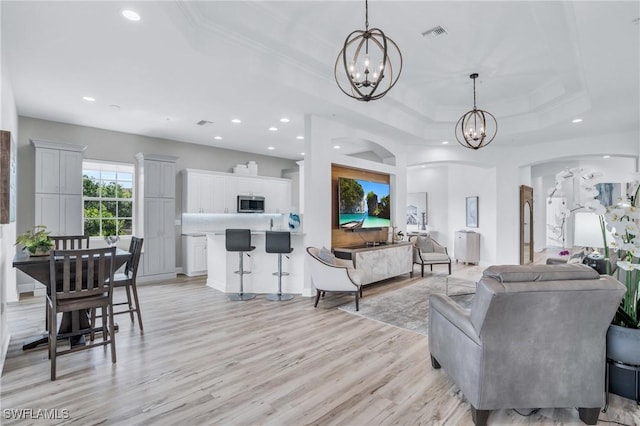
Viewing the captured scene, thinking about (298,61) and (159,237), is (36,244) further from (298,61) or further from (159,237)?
(298,61)

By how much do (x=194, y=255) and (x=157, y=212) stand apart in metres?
1.18

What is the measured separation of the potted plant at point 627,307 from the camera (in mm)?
2037

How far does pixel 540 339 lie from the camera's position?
6.49 feet

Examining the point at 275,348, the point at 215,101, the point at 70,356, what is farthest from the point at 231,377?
the point at 215,101

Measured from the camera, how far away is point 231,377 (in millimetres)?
2650

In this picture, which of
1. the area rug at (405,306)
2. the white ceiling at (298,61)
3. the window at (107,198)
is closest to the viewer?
the white ceiling at (298,61)

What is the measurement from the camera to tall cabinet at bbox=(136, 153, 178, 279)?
6312 mm

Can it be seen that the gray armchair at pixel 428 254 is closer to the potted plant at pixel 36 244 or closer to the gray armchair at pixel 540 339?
the gray armchair at pixel 540 339

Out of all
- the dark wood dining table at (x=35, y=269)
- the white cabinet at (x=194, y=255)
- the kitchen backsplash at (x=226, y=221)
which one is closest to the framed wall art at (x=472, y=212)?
the kitchen backsplash at (x=226, y=221)

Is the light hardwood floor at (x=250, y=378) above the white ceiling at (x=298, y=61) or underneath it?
underneath

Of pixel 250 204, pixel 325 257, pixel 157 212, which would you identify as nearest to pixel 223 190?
pixel 250 204

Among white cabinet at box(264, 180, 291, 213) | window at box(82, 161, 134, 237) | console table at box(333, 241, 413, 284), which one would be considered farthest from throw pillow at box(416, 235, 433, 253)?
window at box(82, 161, 134, 237)

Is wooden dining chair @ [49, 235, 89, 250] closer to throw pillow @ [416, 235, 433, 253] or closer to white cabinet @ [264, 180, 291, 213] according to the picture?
white cabinet @ [264, 180, 291, 213]

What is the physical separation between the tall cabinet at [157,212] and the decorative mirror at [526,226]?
7.88 meters
